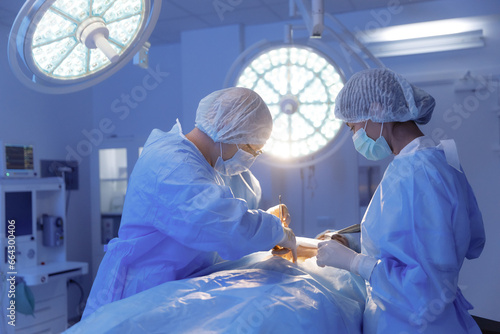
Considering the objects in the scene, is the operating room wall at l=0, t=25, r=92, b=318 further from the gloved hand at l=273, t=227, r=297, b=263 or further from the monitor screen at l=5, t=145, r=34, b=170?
the gloved hand at l=273, t=227, r=297, b=263

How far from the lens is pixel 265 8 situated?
3.43m

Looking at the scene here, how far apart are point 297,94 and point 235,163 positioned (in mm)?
706

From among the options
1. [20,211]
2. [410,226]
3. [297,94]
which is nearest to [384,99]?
[410,226]

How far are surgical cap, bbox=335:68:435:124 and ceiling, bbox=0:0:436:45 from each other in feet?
7.03

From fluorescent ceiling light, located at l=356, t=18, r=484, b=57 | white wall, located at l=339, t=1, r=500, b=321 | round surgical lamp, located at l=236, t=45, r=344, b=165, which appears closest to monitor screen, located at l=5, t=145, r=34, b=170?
round surgical lamp, located at l=236, t=45, r=344, b=165

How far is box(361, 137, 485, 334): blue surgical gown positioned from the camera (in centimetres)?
108

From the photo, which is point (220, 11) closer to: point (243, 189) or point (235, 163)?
point (243, 189)

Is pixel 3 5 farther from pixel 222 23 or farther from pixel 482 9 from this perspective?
pixel 482 9

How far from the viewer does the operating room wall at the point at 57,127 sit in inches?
148

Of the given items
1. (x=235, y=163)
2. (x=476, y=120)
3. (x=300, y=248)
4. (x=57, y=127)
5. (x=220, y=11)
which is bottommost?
(x=300, y=248)

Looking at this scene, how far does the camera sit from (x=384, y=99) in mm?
1268

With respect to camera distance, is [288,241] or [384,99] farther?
[288,241]

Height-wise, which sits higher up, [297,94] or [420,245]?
[297,94]

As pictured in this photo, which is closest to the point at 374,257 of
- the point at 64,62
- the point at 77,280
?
the point at 64,62
